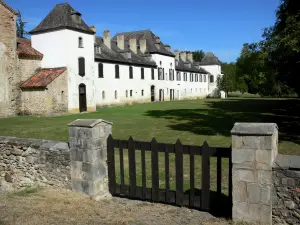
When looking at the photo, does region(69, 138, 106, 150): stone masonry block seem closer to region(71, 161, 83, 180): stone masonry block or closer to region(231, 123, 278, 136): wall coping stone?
region(71, 161, 83, 180): stone masonry block

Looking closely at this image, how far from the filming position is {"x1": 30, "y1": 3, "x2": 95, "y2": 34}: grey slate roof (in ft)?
93.0

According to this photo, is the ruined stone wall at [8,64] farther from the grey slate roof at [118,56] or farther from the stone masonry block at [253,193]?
the stone masonry block at [253,193]

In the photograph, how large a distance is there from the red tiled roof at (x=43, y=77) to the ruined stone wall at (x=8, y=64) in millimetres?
1138

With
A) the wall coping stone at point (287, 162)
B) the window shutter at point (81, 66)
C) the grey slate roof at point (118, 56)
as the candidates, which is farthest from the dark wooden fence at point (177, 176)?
the grey slate roof at point (118, 56)

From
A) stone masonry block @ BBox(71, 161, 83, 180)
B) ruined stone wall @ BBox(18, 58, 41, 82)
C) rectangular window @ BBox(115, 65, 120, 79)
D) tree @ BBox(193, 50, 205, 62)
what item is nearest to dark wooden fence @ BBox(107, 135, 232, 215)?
stone masonry block @ BBox(71, 161, 83, 180)

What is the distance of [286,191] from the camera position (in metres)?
4.80

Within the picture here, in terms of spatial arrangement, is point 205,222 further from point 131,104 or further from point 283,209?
point 131,104

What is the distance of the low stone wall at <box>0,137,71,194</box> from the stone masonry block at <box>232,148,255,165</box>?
149 inches

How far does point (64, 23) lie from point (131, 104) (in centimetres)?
1676

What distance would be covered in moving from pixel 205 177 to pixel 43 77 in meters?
25.2

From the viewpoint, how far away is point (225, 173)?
8.51 m

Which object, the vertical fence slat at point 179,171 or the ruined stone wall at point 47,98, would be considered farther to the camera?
the ruined stone wall at point 47,98

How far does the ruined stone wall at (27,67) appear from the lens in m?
27.6

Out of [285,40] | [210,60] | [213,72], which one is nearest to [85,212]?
[285,40]
